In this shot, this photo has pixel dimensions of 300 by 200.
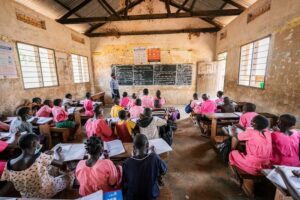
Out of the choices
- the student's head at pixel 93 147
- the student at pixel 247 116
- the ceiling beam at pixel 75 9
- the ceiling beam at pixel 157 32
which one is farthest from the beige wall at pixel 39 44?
the student at pixel 247 116

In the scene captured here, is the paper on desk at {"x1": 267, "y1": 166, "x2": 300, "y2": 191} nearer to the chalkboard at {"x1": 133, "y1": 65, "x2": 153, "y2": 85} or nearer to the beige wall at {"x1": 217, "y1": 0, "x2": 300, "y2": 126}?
the beige wall at {"x1": 217, "y1": 0, "x2": 300, "y2": 126}

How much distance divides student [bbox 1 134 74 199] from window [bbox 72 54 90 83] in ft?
17.7

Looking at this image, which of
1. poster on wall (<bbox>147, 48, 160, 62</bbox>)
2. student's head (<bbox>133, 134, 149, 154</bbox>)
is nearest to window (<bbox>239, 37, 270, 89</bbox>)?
poster on wall (<bbox>147, 48, 160, 62</bbox>)

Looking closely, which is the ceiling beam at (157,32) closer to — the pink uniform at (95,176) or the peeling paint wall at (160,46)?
the peeling paint wall at (160,46)

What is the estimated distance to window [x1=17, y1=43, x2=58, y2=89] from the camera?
12.8 ft

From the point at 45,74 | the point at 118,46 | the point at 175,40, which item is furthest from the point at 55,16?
the point at 175,40

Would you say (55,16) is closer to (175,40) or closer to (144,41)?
(144,41)

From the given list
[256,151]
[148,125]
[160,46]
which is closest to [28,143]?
[148,125]

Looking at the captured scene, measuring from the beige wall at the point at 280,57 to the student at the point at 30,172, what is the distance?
3.75 meters

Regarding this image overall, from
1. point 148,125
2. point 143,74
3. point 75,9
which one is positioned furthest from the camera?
point 143,74

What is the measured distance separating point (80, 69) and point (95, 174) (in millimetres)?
6202

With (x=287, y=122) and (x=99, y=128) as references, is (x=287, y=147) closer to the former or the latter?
(x=287, y=122)

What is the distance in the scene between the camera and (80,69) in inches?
256

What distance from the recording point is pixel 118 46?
279 inches
